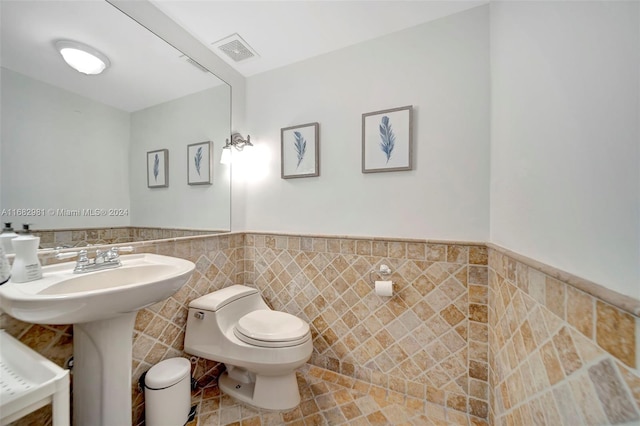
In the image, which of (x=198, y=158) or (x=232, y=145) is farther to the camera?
(x=232, y=145)

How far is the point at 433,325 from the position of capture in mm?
1347

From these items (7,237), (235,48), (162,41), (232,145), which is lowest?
(7,237)

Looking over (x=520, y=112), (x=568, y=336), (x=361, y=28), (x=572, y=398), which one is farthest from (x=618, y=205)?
(x=361, y=28)

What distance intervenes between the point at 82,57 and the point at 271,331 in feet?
5.63

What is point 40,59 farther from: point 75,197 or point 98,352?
point 98,352

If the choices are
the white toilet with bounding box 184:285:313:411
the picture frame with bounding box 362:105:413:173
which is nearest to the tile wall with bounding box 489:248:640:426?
the picture frame with bounding box 362:105:413:173

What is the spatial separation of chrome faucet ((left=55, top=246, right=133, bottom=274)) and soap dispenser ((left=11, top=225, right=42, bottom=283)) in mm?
119

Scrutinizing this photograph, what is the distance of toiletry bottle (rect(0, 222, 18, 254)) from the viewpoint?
0.90 m

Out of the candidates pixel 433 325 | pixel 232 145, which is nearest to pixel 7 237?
pixel 232 145

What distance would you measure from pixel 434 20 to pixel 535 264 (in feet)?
4.89

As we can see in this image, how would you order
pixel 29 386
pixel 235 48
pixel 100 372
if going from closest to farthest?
pixel 29 386, pixel 100 372, pixel 235 48

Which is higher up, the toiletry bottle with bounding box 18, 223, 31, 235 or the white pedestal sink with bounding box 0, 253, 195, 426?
the toiletry bottle with bounding box 18, 223, 31, 235

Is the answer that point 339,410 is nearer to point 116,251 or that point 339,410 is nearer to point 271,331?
point 271,331

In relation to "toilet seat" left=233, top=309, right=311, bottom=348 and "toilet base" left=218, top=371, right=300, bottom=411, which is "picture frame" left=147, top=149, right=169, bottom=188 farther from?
"toilet base" left=218, top=371, right=300, bottom=411
